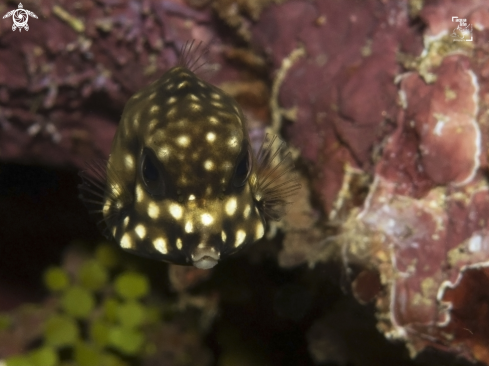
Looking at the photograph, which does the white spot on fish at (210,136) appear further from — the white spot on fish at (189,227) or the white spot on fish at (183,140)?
the white spot on fish at (189,227)

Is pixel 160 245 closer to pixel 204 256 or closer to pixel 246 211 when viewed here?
pixel 204 256

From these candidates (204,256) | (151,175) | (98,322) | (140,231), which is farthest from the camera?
(98,322)

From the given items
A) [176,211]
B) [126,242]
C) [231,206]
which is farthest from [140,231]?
[231,206]

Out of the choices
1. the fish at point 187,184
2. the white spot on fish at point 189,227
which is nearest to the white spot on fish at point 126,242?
the fish at point 187,184

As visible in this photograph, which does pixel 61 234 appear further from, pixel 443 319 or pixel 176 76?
pixel 443 319

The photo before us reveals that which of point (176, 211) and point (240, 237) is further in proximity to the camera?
point (240, 237)

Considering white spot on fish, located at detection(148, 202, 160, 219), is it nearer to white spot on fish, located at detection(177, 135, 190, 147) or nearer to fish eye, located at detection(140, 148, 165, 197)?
fish eye, located at detection(140, 148, 165, 197)

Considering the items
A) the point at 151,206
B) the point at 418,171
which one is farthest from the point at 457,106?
the point at 151,206
